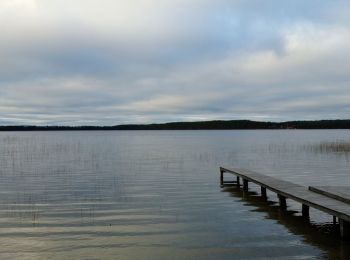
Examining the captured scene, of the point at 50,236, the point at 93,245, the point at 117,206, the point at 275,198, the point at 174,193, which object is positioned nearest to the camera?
the point at 93,245

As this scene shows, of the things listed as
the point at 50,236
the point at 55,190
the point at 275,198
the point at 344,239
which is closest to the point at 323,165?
the point at 275,198

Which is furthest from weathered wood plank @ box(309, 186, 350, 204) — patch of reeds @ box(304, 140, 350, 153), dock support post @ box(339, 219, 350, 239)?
patch of reeds @ box(304, 140, 350, 153)

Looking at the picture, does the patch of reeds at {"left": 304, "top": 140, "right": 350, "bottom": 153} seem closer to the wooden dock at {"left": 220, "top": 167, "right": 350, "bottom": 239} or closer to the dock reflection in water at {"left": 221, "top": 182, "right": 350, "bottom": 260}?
the wooden dock at {"left": 220, "top": 167, "right": 350, "bottom": 239}

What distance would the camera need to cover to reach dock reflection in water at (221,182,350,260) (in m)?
10.2

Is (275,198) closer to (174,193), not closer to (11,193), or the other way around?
(174,193)

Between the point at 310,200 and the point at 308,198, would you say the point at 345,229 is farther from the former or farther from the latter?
the point at 308,198

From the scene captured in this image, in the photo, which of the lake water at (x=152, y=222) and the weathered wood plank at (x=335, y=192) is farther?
the weathered wood plank at (x=335, y=192)

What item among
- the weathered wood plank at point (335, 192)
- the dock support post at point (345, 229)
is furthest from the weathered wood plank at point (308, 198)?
the dock support post at point (345, 229)

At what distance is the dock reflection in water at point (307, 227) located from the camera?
33.4ft

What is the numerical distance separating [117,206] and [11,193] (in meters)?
5.73

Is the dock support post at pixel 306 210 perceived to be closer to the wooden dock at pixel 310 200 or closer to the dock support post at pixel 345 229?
the wooden dock at pixel 310 200

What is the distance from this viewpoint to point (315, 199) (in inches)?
480

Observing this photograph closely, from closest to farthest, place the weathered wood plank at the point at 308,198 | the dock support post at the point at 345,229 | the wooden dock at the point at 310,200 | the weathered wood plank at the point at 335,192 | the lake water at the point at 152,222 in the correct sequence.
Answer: the lake water at the point at 152,222 → the weathered wood plank at the point at 308,198 → the wooden dock at the point at 310,200 → the dock support post at the point at 345,229 → the weathered wood plank at the point at 335,192

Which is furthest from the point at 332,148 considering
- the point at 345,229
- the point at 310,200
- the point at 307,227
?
the point at 345,229
